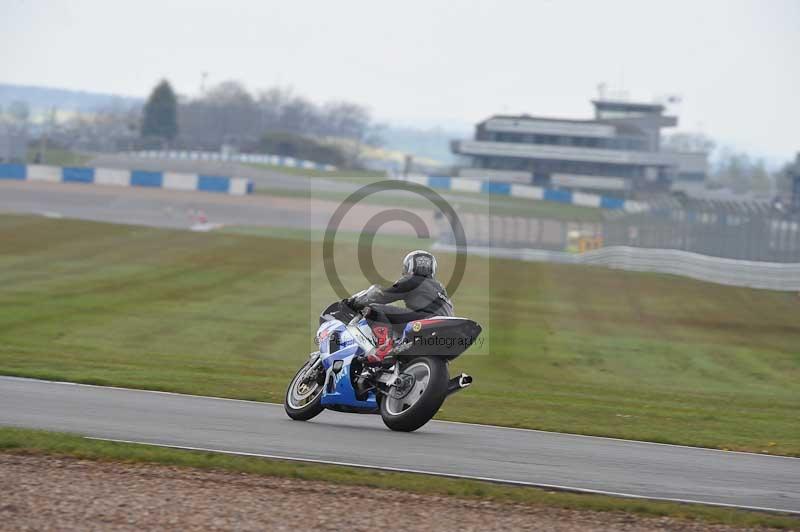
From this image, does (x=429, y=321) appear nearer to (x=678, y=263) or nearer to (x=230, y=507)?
(x=230, y=507)

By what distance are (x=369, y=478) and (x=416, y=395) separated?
7.20 ft

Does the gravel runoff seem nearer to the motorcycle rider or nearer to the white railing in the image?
the motorcycle rider

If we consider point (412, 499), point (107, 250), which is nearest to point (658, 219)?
point (107, 250)

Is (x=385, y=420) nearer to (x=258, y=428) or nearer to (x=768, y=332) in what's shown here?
(x=258, y=428)

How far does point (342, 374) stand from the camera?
37.8 ft

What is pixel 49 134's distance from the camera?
13412cm

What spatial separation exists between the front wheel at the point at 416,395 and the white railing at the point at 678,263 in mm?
28707

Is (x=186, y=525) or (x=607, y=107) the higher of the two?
(x=607, y=107)

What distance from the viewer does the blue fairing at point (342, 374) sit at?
37.7ft

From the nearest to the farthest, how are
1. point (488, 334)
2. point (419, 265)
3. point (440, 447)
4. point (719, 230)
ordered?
point (440, 447) < point (419, 265) < point (488, 334) < point (719, 230)

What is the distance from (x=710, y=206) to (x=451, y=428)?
105 ft

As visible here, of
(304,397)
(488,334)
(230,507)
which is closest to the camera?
(230,507)

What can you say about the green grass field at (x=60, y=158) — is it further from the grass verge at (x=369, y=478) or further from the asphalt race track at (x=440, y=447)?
the grass verge at (x=369, y=478)

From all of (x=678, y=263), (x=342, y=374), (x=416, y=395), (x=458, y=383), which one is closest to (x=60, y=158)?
(x=678, y=263)
